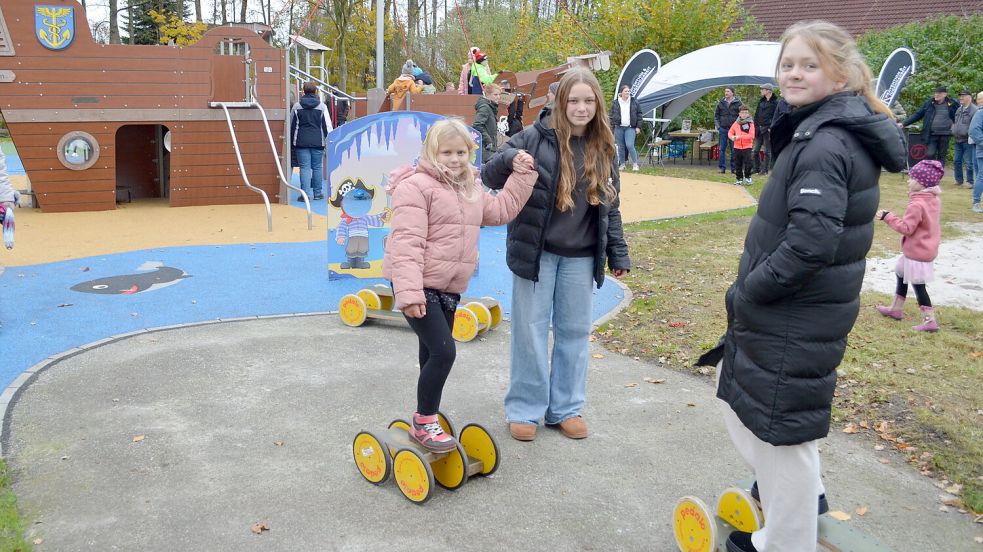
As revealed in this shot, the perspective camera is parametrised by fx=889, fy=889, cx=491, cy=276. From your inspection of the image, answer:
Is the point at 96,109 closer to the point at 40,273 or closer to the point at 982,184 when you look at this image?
the point at 40,273

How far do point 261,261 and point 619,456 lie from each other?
6207 mm

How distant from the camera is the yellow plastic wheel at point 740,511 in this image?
3477mm

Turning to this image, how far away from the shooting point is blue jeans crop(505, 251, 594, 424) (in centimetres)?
469

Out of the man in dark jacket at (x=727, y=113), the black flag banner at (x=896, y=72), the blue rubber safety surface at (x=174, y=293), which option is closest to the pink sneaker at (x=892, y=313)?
the blue rubber safety surface at (x=174, y=293)

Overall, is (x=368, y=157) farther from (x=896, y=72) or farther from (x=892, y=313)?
(x=896, y=72)

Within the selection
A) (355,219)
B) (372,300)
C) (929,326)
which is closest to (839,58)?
(372,300)

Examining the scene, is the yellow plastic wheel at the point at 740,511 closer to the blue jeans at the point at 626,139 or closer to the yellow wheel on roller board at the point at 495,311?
the yellow wheel on roller board at the point at 495,311

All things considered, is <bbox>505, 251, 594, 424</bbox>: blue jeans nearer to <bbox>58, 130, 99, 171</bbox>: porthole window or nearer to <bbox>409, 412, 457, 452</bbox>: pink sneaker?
<bbox>409, 412, 457, 452</bbox>: pink sneaker

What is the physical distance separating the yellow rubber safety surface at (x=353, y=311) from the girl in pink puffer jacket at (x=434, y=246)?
2848 millimetres

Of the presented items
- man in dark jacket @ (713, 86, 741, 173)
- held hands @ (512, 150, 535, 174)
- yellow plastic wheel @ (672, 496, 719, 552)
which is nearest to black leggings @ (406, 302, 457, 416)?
held hands @ (512, 150, 535, 174)

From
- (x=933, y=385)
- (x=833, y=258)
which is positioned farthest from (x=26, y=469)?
(x=933, y=385)

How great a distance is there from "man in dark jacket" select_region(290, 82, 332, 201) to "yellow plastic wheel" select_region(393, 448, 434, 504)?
437 inches

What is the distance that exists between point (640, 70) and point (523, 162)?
734 inches

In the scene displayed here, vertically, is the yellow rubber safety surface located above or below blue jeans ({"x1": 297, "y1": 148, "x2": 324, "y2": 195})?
below
